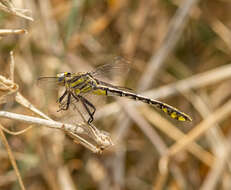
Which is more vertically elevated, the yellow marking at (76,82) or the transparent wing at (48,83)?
the yellow marking at (76,82)

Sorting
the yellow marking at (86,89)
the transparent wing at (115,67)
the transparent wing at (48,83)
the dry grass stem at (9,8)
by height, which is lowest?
the transparent wing at (48,83)

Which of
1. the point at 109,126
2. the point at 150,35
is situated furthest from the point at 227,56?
the point at 109,126

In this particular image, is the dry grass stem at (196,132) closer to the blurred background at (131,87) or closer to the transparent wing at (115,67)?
the blurred background at (131,87)

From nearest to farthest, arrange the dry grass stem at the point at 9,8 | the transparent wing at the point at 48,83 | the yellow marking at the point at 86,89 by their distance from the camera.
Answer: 1. the dry grass stem at the point at 9,8
2. the transparent wing at the point at 48,83
3. the yellow marking at the point at 86,89

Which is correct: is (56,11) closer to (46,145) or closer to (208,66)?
(46,145)

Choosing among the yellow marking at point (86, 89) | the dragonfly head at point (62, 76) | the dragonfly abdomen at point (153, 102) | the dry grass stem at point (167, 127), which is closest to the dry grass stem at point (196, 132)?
the dry grass stem at point (167, 127)

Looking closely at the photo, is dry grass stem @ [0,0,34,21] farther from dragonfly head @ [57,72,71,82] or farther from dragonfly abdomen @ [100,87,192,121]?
dragonfly abdomen @ [100,87,192,121]
